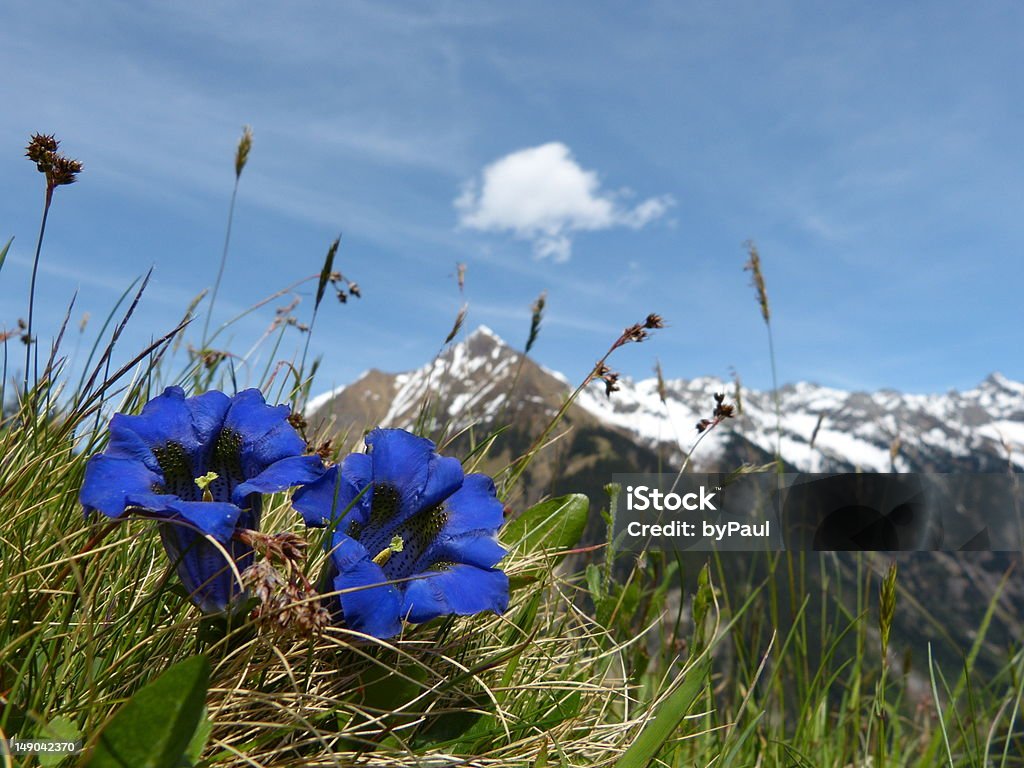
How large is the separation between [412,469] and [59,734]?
2.49 feet

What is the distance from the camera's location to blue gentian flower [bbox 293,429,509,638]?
147cm

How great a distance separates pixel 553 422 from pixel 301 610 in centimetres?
148

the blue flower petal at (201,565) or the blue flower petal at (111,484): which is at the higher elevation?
the blue flower petal at (111,484)

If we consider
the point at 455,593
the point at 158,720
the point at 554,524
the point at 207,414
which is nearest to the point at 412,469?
the point at 455,593

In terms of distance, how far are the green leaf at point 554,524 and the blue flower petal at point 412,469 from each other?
29.5 inches

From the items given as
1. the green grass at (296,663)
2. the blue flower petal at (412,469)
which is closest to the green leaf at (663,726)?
the green grass at (296,663)

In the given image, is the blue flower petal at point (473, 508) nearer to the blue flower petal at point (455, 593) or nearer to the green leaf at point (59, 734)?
the blue flower petal at point (455, 593)

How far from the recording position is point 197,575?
1.49 meters

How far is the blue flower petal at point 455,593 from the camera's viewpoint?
59.7 inches

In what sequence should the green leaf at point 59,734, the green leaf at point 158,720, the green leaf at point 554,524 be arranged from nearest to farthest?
the green leaf at point 158,720, the green leaf at point 59,734, the green leaf at point 554,524

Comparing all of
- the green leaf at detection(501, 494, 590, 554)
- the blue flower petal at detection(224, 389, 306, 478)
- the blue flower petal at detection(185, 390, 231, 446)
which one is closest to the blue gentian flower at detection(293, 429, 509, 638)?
the blue flower petal at detection(224, 389, 306, 478)

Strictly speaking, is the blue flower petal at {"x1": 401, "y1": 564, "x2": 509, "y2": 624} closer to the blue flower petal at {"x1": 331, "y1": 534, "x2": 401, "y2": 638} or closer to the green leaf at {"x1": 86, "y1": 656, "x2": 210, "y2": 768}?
the blue flower petal at {"x1": 331, "y1": 534, "x2": 401, "y2": 638}

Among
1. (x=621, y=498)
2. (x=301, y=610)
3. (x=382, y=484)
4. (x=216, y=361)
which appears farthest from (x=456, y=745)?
(x=216, y=361)

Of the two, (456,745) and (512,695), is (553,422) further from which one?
(456,745)
